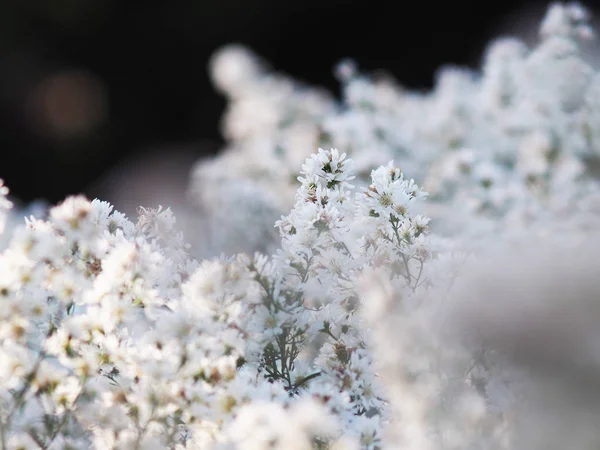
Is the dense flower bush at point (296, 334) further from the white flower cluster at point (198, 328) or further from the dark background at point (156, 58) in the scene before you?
the dark background at point (156, 58)

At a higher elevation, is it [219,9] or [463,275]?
[219,9]

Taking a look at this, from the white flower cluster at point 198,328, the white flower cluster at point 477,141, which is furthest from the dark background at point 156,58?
the white flower cluster at point 198,328

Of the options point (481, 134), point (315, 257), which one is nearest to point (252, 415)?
point (315, 257)

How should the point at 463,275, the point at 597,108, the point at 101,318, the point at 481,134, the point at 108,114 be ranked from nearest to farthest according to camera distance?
the point at 101,318 → the point at 463,275 → the point at 597,108 → the point at 481,134 → the point at 108,114

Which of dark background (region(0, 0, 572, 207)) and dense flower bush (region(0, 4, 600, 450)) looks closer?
dense flower bush (region(0, 4, 600, 450))

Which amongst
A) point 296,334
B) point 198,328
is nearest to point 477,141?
point 296,334

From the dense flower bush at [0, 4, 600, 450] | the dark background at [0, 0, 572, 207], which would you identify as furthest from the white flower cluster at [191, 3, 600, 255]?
the dark background at [0, 0, 572, 207]

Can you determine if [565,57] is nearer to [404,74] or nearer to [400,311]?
[400,311]

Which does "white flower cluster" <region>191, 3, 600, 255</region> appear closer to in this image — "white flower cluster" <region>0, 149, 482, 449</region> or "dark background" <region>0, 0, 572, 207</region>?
"white flower cluster" <region>0, 149, 482, 449</region>
